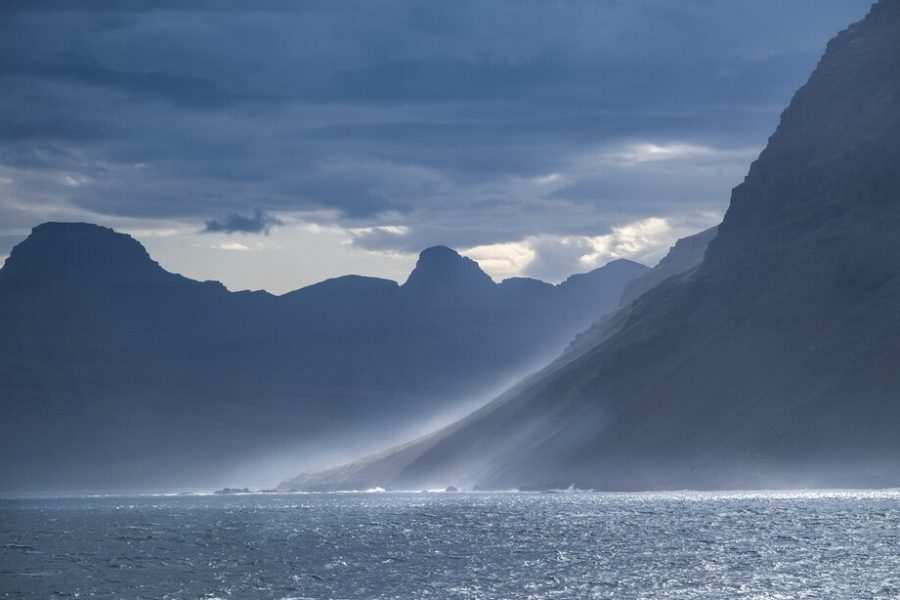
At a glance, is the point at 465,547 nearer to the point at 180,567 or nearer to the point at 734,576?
the point at 180,567

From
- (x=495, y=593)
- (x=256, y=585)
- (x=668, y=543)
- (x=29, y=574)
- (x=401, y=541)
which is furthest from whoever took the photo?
(x=401, y=541)

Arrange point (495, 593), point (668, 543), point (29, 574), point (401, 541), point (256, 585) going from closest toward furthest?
point (495, 593) → point (256, 585) → point (29, 574) → point (668, 543) → point (401, 541)

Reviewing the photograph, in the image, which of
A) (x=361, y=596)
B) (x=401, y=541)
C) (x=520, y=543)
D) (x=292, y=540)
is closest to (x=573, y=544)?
(x=520, y=543)

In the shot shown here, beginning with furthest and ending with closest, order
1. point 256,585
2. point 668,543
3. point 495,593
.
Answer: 1. point 668,543
2. point 256,585
3. point 495,593

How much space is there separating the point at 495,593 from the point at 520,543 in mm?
50834

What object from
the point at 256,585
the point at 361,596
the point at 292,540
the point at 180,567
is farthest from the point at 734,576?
the point at 292,540

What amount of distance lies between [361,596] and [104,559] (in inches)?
1957

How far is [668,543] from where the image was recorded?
486 ft

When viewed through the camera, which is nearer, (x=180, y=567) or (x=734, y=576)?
(x=734, y=576)

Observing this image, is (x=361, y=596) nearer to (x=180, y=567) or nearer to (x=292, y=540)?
(x=180, y=567)

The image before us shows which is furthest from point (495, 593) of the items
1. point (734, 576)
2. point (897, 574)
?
point (897, 574)

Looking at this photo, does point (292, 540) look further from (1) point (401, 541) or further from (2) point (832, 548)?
(2) point (832, 548)

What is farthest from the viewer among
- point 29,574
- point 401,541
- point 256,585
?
point 401,541

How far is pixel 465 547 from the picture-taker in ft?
501
